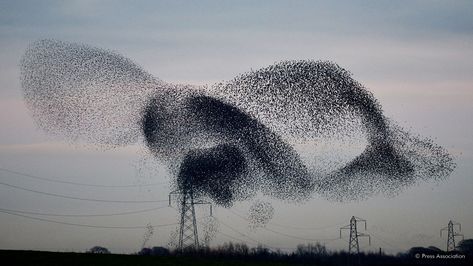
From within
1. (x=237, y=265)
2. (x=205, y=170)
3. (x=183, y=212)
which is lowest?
(x=237, y=265)

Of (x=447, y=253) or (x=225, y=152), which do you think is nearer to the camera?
(x=225, y=152)

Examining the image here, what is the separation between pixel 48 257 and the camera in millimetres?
81938

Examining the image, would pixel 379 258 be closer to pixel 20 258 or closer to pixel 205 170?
pixel 205 170

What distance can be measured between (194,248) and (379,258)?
227ft

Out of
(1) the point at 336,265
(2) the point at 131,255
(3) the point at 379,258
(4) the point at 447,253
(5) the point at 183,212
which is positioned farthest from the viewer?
(3) the point at 379,258

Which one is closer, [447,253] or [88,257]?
[88,257]

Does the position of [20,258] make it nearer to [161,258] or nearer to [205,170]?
[161,258]

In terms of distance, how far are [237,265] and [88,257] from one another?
19395mm

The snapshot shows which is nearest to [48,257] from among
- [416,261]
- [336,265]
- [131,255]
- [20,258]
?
[20,258]

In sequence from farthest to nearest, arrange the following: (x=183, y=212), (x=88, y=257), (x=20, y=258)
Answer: (x=183, y=212) → (x=88, y=257) → (x=20, y=258)

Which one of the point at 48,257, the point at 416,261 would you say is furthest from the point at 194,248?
the point at 416,261

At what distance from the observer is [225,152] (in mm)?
102438

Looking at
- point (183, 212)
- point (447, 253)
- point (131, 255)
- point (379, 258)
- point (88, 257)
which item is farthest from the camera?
point (379, 258)

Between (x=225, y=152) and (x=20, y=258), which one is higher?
(x=225, y=152)
